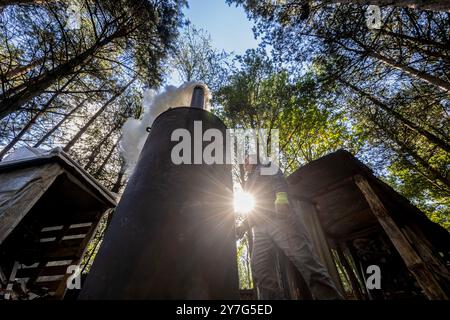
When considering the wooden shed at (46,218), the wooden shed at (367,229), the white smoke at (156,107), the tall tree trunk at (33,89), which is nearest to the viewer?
the wooden shed at (367,229)

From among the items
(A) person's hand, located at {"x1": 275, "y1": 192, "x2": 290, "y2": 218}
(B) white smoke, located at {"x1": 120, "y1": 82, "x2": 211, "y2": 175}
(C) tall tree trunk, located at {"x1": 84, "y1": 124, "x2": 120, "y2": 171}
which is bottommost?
(A) person's hand, located at {"x1": 275, "y1": 192, "x2": 290, "y2": 218}

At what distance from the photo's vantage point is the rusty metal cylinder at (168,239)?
4.00 feet

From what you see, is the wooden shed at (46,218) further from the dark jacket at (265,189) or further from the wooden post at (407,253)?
the wooden post at (407,253)

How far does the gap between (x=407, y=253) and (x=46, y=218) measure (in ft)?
24.5


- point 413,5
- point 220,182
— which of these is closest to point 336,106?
point 413,5

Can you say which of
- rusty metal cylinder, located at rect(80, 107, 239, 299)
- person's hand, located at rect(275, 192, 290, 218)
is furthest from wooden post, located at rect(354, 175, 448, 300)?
rusty metal cylinder, located at rect(80, 107, 239, 299)

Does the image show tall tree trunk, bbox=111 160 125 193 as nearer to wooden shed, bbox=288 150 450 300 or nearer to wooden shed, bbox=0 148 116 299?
wooden shed, bbox=0 148 116 299

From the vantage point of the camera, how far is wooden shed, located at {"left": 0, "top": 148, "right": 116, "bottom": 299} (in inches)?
151

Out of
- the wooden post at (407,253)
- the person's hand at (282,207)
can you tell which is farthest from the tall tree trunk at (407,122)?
the person's hand at (282,207)

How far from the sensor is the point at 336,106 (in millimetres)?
11328

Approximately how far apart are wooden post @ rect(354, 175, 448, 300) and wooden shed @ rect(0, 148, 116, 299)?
5.46m

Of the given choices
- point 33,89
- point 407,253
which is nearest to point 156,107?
point 33,89

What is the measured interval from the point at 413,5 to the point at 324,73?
388cm

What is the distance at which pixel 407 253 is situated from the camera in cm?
316
